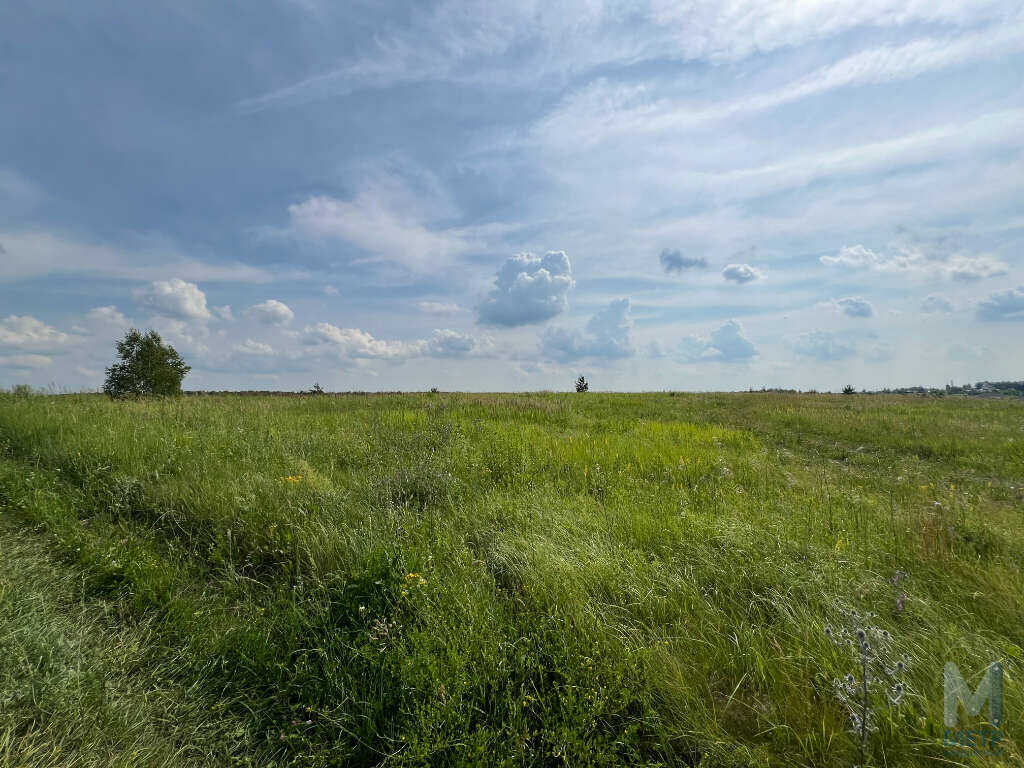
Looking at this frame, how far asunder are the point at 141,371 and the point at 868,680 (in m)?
28.5

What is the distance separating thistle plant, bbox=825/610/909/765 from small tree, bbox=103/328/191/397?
27467 millimetres

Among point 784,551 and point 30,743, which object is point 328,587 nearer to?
point 30,743

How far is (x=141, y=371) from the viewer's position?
74.1 ft

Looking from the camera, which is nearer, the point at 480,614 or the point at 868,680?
the point at 868,680

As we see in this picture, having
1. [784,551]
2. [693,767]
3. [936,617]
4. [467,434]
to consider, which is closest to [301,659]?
[693,767]

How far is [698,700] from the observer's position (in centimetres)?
254

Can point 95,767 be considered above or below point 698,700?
below

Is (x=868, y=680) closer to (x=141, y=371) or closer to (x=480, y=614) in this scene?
(x=480, y=614)

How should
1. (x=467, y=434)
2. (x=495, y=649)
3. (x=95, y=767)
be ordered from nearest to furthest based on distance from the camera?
(x=95, y=767), (x=495, y=649), (x=467, y=434)

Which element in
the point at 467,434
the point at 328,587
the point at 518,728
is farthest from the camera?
the point at 467,434

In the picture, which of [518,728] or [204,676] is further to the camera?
[204,676]

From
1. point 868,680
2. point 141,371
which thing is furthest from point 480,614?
point 141,371

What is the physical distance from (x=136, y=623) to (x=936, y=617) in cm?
583

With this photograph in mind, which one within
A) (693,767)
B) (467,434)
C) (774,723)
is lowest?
(693,767)
